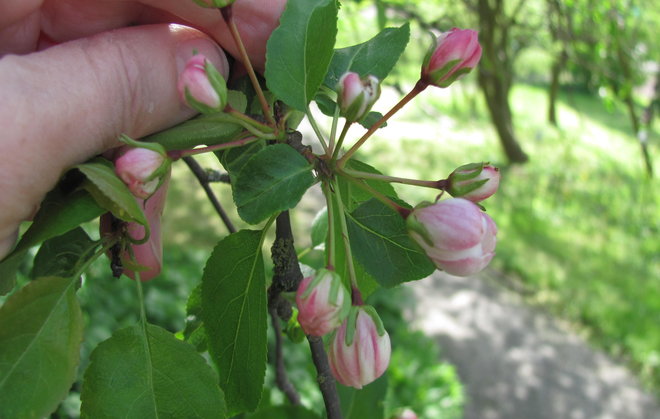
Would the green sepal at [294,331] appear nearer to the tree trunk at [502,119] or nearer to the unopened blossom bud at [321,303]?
the unopened blossom bud at [321,303]

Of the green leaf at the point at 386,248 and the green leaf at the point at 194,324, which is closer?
the green leaf at the point at 386,248

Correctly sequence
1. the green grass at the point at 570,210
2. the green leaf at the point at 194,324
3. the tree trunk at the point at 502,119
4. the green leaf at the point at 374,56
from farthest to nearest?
1. the tree trunk at the point at 502,119
2. the green grass at the point at 570,210
3. the green leaf at the point at 194,324
4. the green leaf at the point at 374,56

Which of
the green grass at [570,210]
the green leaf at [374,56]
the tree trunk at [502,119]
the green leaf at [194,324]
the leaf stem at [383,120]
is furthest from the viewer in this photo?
the tree trunk at [502,119]

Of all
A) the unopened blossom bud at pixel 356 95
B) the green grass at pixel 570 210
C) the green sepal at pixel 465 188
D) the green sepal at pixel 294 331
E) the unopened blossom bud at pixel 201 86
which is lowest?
the green grass at pixel 570 210

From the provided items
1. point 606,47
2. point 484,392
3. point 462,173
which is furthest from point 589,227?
point 462,173

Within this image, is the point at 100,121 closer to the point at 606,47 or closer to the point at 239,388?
the point at 239,388

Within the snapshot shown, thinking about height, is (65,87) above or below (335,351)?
above

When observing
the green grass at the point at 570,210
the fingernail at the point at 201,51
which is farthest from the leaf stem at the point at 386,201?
the green grass at the point at 570,210

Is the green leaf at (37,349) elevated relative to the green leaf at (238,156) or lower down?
lower down
